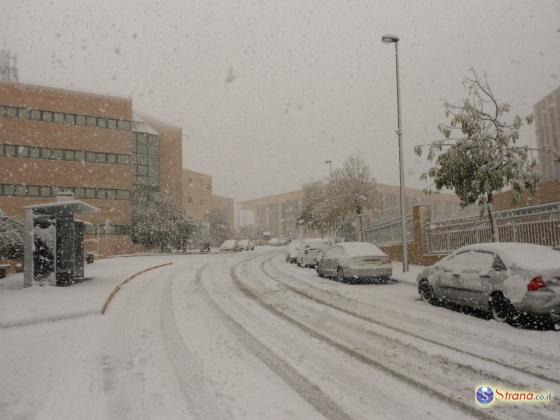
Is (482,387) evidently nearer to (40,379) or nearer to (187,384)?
(187,384)

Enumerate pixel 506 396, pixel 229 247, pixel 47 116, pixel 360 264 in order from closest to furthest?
pixel 506 396 → pixel 360 264 → pixel 47 116 → pixel 229 247

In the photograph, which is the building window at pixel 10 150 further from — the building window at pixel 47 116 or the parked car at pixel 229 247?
the parked car at pixel 229 247

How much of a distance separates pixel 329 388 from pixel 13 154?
4651cm

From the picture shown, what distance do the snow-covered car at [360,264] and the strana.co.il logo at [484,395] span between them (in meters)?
10.4

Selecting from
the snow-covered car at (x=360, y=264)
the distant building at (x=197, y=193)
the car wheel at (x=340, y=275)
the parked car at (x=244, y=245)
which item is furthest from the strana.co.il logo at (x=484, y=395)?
the distant building at (x=197, y=193)

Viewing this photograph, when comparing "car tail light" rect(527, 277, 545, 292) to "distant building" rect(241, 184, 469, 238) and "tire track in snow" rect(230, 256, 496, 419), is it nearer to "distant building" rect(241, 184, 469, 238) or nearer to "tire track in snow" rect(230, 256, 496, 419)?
"tire track in snow" rect(230, 256, 496, 419)

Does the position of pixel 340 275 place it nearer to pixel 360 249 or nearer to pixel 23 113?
pixel 360 249

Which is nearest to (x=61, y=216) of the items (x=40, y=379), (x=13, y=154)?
(x=40, y=379)

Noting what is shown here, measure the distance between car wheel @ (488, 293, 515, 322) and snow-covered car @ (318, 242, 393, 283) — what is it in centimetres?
679

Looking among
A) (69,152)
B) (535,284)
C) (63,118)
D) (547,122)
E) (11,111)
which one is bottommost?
(535,284)

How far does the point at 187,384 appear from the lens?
16.6ft

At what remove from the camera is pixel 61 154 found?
45.0 meters

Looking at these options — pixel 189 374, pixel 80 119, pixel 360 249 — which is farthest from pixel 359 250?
pixel 80 119

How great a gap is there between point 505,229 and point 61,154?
4225 cm
